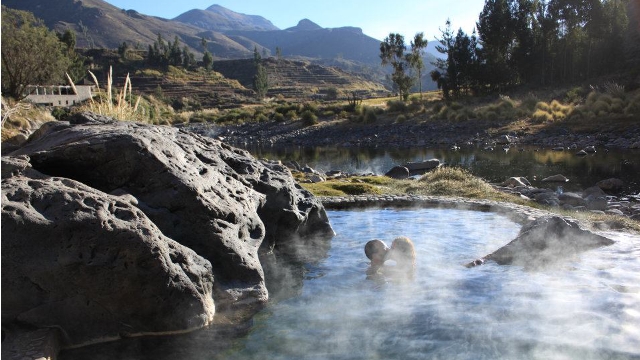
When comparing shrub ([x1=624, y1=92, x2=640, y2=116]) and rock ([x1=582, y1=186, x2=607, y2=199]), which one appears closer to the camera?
rock ([x1=582, y1=186, x2=607, y2=199])

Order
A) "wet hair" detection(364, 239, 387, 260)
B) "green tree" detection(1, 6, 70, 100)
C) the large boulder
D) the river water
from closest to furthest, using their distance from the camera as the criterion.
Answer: the large boulder → "wet hair" detection(364, 239, 387, 260) → the river water → "green tree" detection(1, 6, 70, 100)

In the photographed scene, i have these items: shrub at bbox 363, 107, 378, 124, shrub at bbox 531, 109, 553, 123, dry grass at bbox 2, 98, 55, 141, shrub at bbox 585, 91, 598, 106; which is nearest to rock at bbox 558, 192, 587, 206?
dry grass at bbox 2, 98, 55, 141

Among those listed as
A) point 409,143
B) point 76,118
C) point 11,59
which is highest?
point 11,59

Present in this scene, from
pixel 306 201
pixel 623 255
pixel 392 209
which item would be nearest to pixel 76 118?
pixel 306 201

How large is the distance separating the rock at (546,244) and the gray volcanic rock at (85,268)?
4664 millimetres

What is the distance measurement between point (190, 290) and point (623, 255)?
6688 mm

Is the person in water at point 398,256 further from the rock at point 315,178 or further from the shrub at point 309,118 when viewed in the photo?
the shrub at point 309,118

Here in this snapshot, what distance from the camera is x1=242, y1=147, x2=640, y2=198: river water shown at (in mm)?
20141

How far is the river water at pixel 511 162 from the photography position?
66.1ft

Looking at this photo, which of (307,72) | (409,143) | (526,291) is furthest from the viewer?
(307,72)

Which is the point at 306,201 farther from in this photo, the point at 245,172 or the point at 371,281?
the point at 371,281

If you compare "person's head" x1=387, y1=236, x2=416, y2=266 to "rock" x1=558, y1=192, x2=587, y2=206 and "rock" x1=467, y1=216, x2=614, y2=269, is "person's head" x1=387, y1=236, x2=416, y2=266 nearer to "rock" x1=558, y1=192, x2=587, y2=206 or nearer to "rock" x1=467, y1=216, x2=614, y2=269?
"rock" x1=467, y1=216, x2=614, y2=269

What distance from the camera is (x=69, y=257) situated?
5.11 m

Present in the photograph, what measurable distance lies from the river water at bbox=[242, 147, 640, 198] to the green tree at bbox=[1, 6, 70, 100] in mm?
17967
